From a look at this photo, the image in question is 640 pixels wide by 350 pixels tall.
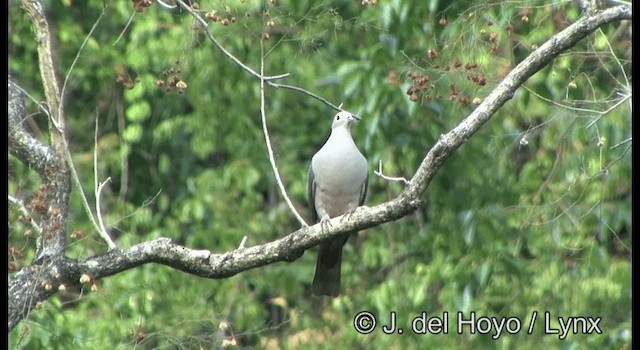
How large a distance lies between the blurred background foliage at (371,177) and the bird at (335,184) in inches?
17.9

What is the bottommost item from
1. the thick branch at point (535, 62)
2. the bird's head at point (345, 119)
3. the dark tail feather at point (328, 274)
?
the dark tail feather at point (328, 274)

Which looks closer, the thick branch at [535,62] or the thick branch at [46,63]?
the thick branch at [535,62]

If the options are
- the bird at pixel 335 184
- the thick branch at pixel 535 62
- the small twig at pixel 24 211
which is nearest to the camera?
the thick branch at pixel 535 62

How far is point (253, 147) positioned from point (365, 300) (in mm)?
1405

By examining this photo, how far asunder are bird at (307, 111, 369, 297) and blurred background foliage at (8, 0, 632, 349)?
454 mm

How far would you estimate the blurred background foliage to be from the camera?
709cm

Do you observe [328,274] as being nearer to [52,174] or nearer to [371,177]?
[52,174]

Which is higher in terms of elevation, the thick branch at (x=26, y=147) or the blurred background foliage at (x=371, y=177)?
the blurred background foliage at (x=371, y=177)

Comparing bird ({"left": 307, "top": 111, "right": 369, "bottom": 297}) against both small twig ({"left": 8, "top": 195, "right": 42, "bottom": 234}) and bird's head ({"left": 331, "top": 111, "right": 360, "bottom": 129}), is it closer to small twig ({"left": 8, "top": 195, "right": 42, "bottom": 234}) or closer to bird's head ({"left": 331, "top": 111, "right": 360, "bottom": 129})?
bird's head ({"left": 331, "top": 111, "right": 360, "bottom": 129})

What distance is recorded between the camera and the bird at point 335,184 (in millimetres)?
6477

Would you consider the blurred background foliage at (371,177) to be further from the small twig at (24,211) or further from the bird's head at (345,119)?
the small twig at (24,211)

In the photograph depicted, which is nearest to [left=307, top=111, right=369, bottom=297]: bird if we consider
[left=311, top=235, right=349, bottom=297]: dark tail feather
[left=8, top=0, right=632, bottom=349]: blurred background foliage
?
[left=311, top=235, right=349, bottom=297]: dark tail feather

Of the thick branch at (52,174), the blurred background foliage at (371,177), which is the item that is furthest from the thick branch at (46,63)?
the blurred background foliage at (371,177)
